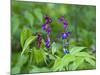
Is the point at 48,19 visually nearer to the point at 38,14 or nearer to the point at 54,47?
the point at 38,14

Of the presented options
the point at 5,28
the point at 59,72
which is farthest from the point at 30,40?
the point at 59,72

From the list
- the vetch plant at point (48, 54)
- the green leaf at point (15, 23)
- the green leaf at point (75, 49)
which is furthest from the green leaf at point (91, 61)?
the green leaf at point (15, 23)

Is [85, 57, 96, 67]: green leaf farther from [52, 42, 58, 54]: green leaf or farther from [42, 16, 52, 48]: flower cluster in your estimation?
[42, 16, 52, 48]: flower cluster

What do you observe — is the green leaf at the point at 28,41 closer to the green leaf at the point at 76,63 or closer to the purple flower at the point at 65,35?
the purple flower at the point at 65,35

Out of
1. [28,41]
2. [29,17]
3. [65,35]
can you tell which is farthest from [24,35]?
[65,35]

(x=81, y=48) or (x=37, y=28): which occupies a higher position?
(x=37, y=28)

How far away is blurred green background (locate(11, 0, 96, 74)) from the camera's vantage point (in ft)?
6.88

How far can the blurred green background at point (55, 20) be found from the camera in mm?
2096

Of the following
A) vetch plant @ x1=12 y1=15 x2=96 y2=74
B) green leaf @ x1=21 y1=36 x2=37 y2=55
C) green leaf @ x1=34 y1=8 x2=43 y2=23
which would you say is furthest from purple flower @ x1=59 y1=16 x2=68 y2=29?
green leaf @ x1=21 y1=36 x2=37 y2=55

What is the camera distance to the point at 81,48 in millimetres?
2350
